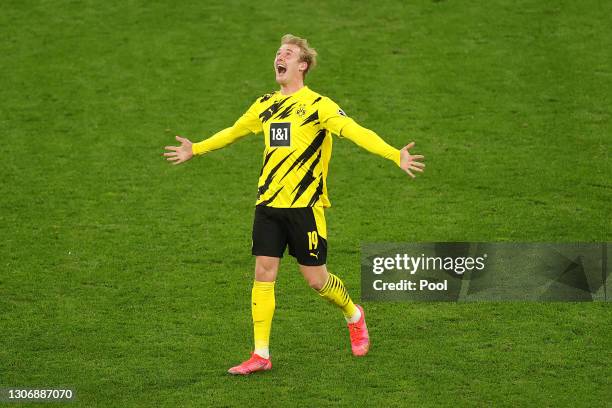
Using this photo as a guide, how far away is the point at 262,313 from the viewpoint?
8.54 metres

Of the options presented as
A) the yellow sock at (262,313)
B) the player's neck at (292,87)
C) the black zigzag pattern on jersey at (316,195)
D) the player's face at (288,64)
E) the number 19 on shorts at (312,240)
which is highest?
the player's face at (288,64)

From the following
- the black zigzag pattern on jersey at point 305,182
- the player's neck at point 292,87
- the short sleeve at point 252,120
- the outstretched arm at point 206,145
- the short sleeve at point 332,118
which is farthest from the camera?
the outstretched arm at point 206,145

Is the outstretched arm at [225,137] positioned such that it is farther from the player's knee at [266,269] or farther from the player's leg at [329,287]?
the player's leg at [329,287]

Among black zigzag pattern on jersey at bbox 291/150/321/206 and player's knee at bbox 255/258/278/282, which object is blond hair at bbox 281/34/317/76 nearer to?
black zigzag pattern on jersey at bbox 291/150/321/206

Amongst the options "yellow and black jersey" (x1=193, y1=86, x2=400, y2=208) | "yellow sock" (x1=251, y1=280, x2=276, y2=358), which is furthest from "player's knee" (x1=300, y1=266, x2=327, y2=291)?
"yellow and black jersey" (x1=193, y1=86, x2=400, y2=208)

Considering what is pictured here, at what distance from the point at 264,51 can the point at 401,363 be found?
876cm

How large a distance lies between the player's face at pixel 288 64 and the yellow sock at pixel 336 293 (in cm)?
162

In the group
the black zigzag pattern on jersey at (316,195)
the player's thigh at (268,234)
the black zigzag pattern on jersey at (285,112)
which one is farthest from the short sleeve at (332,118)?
the player's thigh at (268,234)

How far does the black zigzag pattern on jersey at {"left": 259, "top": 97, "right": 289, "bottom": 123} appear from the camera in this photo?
8484mm

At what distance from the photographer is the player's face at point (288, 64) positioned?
334 inches

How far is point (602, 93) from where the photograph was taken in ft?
50.3

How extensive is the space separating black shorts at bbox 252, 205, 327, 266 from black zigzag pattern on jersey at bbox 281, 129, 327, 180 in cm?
31

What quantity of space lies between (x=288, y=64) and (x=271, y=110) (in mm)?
385

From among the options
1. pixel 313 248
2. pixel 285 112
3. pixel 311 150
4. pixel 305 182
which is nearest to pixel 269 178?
pixel 305 182
